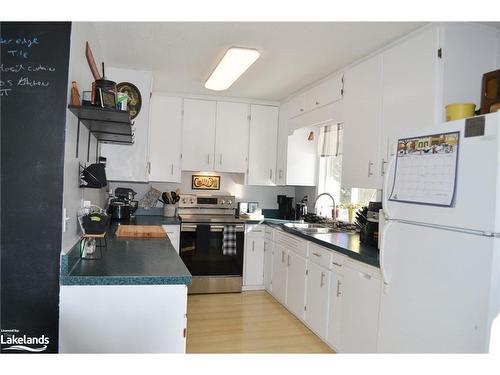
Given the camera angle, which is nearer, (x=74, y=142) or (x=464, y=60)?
(x=74, y=142)

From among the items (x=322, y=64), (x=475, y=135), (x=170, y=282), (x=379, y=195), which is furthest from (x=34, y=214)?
(x=379, y=195)

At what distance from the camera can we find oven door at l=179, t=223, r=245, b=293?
13.7 feet

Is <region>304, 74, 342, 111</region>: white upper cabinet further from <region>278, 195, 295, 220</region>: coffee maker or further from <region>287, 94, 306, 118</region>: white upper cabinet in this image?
<region>278, 195, 295, 220</region>: coffee maker

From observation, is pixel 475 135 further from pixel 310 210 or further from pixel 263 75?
pixel 310 210

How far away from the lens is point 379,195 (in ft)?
11.0

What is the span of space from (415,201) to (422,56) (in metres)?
1.12

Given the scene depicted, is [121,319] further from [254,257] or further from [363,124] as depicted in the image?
[254,257]

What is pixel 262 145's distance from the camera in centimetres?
481

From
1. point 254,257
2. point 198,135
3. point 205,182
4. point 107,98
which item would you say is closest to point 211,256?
point 254,257

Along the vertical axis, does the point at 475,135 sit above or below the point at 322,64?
below

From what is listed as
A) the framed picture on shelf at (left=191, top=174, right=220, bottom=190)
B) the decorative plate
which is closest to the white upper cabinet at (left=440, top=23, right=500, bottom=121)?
the decorative plate

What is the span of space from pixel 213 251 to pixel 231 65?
2164mm

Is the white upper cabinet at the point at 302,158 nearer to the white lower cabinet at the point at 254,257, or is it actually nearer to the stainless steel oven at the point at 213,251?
the white lower cabinet at the point at 254,257

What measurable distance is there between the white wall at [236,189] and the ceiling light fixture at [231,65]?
1.52 meters
